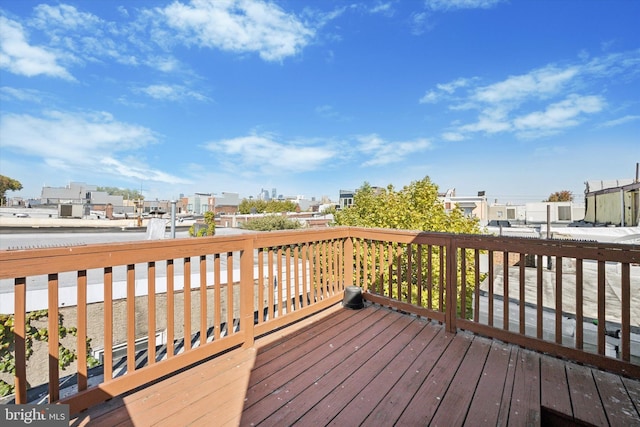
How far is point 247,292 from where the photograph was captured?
239 cm

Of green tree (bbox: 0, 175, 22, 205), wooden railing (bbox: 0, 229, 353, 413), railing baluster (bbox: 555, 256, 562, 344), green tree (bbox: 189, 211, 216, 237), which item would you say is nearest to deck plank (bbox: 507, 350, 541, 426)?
railing baluster (bbox: 555, 256, 562, 344)

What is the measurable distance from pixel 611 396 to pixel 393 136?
2322cm

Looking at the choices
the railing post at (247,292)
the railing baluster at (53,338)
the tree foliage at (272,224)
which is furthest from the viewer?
the tree foliage at (272,224)

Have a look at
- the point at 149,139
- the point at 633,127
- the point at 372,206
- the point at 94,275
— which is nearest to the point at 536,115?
the point at 633,127

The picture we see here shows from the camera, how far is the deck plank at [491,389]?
1.58 metres

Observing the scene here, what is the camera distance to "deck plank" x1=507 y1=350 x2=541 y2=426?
1.58 meters

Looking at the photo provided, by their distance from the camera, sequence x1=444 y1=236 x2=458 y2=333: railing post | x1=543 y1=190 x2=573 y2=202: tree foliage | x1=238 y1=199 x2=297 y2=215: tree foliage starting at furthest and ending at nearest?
x1=238 y1=199 x2=297 y2=215: tree foliage, x1=543 y1=190 x2=573 y2=202: tree foliage, x1=444 y1=236 x2=458 y2=333: railing post

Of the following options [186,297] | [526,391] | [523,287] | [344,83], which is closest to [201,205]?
[344,83]

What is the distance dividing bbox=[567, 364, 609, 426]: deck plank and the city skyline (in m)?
6.56

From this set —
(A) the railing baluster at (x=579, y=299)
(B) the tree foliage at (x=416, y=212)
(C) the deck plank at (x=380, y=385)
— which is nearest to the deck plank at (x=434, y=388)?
(C) the deck plank at (x=380, y=385)

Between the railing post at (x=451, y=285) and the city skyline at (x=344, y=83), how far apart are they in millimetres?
5849

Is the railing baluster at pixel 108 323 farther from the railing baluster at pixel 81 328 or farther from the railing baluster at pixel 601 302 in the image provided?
the railing baluster at pixel 601 302

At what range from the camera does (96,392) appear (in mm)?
1607

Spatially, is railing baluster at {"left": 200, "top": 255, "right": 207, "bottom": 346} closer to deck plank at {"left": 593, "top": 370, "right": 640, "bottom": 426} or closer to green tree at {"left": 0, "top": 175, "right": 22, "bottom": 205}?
deck plank at {"left": 593, "top": 370, "right": 640, "bottom": 426}
